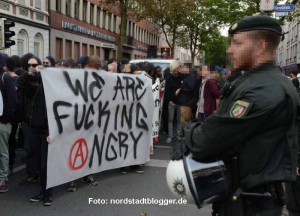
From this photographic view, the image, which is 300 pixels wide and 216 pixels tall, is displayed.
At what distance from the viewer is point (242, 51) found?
1.98 meters

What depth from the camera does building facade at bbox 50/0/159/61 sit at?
30.0m

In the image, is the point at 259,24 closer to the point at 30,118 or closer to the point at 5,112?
the point at 30,118

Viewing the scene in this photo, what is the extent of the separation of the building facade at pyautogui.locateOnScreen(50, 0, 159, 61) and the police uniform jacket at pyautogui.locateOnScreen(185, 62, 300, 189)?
81.8 feet

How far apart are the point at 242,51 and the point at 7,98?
3.77m

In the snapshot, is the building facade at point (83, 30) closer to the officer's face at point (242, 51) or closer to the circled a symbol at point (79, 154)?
the circled a symbol at point (79, 154)

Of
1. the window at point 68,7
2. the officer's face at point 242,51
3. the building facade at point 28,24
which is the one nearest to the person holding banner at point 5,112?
the officer's face at point 242,51

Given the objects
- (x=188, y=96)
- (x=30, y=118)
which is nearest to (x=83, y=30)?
(x=188, y=96)

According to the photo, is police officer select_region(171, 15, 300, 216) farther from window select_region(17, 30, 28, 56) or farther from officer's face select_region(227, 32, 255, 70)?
window select_region(17, 30, 28, 56)

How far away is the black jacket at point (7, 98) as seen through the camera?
4910mm

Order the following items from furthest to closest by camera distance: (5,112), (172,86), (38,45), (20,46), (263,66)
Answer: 1. (38,45)
2. (20,46)
3. (172,86)
4. (5,112)
5. (263,66)

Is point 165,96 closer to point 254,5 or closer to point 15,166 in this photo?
point 15,166

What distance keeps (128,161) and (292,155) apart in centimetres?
427

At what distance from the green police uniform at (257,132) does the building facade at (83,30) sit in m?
24.9

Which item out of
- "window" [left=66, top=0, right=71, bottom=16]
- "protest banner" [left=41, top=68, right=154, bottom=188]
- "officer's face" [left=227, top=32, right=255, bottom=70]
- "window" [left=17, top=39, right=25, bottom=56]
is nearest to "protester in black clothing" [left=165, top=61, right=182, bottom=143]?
"protest banner" [left=41, top=68, right=154, bottom=188]
